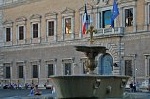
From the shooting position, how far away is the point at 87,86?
65.3ft

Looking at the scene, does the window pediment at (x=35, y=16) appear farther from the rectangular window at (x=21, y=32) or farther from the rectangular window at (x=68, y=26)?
the rectangular window at (x=68, y=26)

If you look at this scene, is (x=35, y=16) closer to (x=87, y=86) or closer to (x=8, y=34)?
(x=8, y=34)

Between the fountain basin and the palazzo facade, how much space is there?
18.1 metres

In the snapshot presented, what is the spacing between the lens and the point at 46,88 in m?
46.2

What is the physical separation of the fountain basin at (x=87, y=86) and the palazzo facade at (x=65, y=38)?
59.4 ft

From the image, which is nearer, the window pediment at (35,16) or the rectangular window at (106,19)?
the rectangular window at (106,19)

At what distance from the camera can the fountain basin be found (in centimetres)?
1975

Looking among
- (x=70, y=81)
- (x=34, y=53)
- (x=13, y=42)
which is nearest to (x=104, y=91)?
(x=70, y=81)

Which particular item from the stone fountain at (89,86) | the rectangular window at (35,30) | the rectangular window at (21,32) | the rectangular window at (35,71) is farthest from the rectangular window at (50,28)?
the stone fountain at (89,86)

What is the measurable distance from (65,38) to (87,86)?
26027 mm

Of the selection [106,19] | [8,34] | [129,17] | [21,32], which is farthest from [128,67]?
[8,34]

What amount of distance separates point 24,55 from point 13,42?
92.4 inches

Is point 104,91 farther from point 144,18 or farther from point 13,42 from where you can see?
point 13,42

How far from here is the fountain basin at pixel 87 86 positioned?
19750mm
